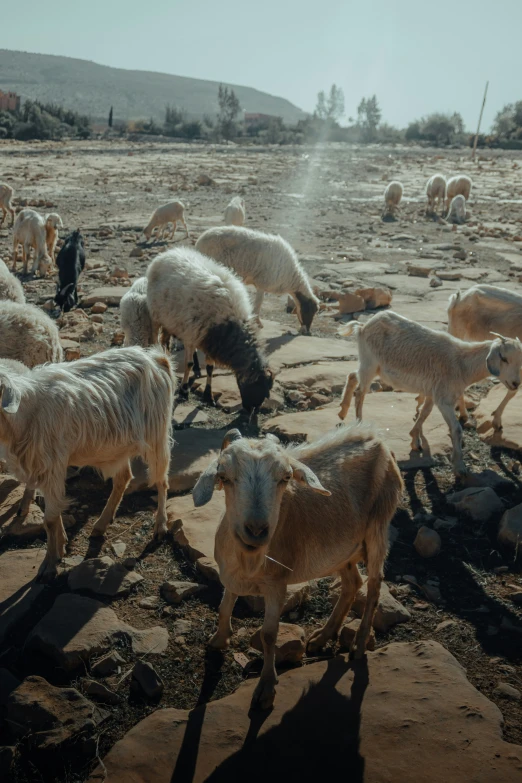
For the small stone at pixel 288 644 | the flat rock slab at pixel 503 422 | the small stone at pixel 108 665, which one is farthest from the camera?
the flat rock slab at pixel 503 422

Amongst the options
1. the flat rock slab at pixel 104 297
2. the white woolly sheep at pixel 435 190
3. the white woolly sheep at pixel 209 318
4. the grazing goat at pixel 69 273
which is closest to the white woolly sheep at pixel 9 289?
the white woolly sheep at pixel 209 318

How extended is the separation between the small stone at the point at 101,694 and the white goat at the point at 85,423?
1.05 meters

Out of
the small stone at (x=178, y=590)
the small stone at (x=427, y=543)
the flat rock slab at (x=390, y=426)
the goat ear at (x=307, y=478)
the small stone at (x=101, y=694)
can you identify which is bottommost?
the small stone at (x=101, y=694)

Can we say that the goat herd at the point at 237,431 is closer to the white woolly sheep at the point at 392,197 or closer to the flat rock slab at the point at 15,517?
the flat rock slab at the point at 15,517

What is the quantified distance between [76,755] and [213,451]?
3.10 metres

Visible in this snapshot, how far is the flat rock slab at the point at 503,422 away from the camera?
21.3 ft

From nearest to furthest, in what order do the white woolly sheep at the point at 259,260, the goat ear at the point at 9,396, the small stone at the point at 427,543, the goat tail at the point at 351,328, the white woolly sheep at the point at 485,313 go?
the goat ear at the point at 9,396 → the small stone at the point at 427,543 → the goat tail at the point at 351,328 → the white woolly sheep at the point at 485,313 → the white woolly sheep at the point at 259,260

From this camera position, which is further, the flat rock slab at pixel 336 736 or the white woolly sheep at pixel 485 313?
the white woolly sheep at pixel 485 313

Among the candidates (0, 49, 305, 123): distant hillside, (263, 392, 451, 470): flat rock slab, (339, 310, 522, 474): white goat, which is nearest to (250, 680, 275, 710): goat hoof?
(263, 392, 451, 470): flat rock slab

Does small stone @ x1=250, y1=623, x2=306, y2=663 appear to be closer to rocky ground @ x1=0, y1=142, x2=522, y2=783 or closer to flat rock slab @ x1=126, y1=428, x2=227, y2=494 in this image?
rocky ground @ x1=0, y1=142, x2=522, y2=783

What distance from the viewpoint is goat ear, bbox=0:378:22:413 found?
3.87 metres

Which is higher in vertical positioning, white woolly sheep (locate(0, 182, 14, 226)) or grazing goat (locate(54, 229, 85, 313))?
white woolly sheep (locate(0, 182, 14, 226))

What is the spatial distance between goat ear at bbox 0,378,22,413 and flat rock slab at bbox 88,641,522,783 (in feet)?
6.14

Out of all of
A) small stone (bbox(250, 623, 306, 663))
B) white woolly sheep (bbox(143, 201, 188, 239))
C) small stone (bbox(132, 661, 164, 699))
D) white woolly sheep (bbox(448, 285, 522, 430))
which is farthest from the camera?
white woolly sheep (bbox(143, 201, 188, 239))
